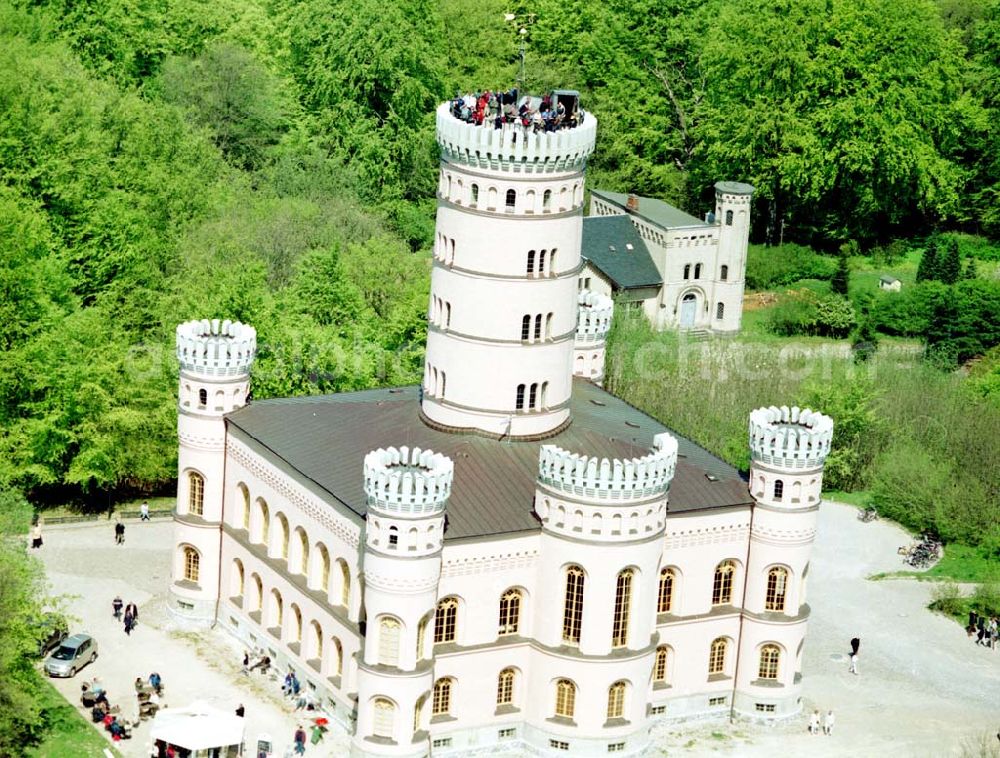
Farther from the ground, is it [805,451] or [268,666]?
[805,451]

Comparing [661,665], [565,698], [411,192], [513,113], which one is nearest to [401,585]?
[565,698]

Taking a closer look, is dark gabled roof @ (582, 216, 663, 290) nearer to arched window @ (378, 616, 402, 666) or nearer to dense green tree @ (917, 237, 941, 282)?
dense green tree @ (917, 237, 941, 282)

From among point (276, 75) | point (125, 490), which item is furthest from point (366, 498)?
point (276, 75)

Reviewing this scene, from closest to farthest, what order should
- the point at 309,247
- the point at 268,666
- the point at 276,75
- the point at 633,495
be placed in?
the point at 633,495
the point at 268,666
the point at 309,247
the point at 276,75

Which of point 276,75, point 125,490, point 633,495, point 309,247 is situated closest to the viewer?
point 633,495

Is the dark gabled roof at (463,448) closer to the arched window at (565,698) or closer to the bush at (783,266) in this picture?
the arched window at (565,698)

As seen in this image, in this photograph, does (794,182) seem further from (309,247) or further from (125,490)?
(125,490)
